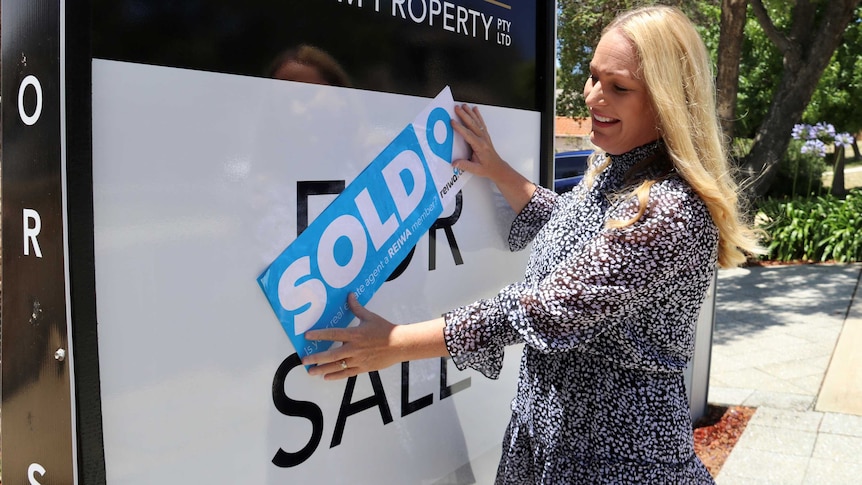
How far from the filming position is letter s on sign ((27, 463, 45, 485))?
47.1 inches

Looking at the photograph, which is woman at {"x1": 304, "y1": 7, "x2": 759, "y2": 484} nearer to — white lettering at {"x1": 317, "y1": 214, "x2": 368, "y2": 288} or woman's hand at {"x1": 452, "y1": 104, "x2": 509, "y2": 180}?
white lettering at {"x1": 317, "y1": 214, "x2": 368, "y2": 288}

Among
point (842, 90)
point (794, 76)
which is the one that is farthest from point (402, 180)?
point (842, 90)


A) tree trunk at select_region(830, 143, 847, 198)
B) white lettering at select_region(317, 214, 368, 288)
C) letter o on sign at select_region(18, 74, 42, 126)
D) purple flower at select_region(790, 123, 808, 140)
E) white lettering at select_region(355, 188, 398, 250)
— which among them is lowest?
white lettering at select_region(317, 214, 368, 288)

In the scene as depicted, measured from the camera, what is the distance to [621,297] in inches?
60.6

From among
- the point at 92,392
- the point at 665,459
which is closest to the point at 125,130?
the point at 92,392

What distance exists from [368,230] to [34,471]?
809 mm

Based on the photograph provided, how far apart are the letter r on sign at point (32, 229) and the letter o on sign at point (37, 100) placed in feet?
0.46

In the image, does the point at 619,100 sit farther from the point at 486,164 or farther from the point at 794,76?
the point at 794,76

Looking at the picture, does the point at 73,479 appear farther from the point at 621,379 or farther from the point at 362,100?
the point at 621,379

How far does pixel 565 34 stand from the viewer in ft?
28.9

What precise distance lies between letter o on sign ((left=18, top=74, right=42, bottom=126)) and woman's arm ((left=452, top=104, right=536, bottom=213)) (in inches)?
43.4

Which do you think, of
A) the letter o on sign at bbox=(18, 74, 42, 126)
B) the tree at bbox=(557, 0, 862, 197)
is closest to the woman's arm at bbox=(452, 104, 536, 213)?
the letter o on sign at bbox=(18, 74, 42, 126)

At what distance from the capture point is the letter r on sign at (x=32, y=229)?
3.70 feet

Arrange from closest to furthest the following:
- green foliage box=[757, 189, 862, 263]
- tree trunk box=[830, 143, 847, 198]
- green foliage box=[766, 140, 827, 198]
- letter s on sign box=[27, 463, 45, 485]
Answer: letter s on sign box=[27, 463, 45, 485], green foliage box=[757, 189, 862, 263], green foliage box=[766, 140, 827, 198], tree trunk box=[830, 143, 847, 198]
